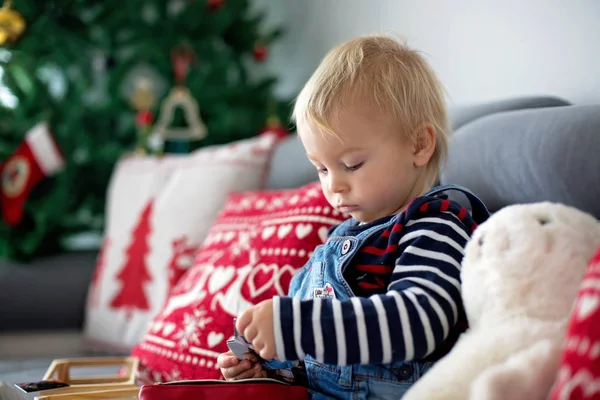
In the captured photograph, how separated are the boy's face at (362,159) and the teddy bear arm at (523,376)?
14.1 inches

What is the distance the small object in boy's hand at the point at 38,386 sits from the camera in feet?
3.38


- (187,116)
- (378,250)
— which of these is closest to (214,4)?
(187,116)

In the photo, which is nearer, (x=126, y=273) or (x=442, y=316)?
(x=442, y=316)

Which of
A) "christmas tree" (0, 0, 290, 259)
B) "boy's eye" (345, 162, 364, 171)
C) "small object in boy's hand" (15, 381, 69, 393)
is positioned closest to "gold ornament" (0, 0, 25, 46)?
"christmas tree" (0, 0, 290, 259)

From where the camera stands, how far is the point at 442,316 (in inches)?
29.9

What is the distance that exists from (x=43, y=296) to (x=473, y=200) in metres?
1.44

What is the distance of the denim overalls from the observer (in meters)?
0.82

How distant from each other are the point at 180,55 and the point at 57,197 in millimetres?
672

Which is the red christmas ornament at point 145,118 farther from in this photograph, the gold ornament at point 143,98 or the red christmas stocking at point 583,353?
the red christmas stocking at point 583,353

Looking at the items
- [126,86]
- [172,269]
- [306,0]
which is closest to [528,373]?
[172,269]

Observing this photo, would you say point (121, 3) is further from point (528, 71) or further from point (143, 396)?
point (143, 396)

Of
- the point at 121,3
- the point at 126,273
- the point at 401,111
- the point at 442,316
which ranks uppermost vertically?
the point at 121,3

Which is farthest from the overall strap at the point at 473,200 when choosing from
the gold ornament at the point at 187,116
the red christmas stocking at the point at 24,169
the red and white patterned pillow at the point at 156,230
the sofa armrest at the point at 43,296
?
the red christmas stocking at the point at 24,169

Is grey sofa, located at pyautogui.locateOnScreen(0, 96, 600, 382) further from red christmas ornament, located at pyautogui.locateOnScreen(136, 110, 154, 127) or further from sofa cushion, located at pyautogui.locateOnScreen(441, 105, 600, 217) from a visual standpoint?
red christmas ornament, located at pyautogui.locateOnScreen(136, 110, 154, 127)
